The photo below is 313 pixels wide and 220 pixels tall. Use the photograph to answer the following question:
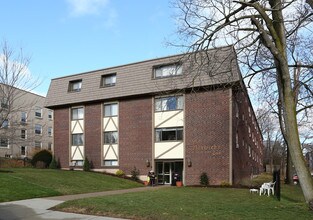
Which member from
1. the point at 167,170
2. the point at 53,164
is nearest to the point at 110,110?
the point at 167,170

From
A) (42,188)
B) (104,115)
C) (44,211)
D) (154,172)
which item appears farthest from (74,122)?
(44,211)

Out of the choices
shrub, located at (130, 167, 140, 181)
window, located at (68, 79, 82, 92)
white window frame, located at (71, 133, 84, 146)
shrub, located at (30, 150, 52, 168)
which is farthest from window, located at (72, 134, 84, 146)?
shrub, located at (130, 167, 140, 181)

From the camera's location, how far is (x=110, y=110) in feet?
104

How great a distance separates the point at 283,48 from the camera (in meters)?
12.2

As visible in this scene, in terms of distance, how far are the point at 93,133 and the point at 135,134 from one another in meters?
4.69

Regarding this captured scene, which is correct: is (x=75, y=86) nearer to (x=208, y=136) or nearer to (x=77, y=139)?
(x=77, y=139)

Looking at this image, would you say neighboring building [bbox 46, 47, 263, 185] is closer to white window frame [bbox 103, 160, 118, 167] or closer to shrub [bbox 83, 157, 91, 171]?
white window frame [bbox 103, 160, 118, 167]

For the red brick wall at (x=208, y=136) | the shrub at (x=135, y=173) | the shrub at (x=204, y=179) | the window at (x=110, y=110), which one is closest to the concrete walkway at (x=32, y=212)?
the shrub at (x=204, y=179)

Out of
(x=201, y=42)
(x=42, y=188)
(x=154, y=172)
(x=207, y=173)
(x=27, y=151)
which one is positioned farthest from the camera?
(x=27, y=151)

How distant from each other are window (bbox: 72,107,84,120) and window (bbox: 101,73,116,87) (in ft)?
11.2

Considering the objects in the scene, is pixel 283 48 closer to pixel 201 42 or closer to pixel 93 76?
pixel 201 42

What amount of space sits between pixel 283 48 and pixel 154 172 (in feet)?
59.9

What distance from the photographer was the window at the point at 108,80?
31.9 metres

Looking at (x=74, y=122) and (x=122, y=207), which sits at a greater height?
(x=74, y=122)
